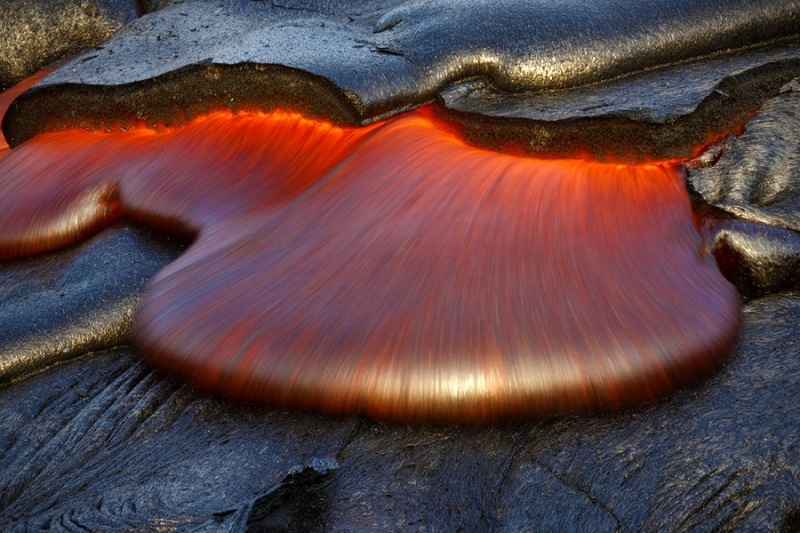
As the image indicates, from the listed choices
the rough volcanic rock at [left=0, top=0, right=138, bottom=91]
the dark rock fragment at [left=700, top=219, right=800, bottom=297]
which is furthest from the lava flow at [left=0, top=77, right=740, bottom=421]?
the rough volcanic rock at [left=0, top=0, right=138, bottom=91]

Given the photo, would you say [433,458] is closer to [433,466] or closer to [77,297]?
[433,466]

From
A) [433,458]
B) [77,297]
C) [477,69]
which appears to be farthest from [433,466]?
[477,69]

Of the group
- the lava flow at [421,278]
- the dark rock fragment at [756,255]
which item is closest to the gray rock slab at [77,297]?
the lava flow at [421,278]

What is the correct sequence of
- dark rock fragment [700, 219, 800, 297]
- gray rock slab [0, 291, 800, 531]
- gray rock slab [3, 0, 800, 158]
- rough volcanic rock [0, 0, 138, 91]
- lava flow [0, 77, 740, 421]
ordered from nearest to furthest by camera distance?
gray rock slab [0, 291, 800, 531], lava flow [0, 77, 740, 421], dark rock fragment [700, 219, 800, 297], gray rock slab [3, 0, 800, 158], rough volcanic rock [0, 0, 138, 91]

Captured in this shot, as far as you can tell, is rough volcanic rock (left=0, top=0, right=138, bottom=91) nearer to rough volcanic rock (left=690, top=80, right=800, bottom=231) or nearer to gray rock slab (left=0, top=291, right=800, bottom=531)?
gray rock slab (left=0, top=291, right=800, bottom=531)

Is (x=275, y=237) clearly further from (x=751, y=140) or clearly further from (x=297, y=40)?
(x=751, y=140)

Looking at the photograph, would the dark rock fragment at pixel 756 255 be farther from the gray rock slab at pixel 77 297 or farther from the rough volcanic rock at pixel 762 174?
the gray rock slab at pixel 77 297

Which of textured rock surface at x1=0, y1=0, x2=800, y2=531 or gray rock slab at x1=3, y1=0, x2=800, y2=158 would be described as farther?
gray rock slab at x1=3, y1=0, x2=800, y2=158
